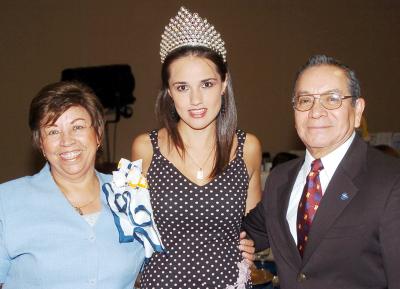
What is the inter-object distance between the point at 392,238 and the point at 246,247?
0.85 meters

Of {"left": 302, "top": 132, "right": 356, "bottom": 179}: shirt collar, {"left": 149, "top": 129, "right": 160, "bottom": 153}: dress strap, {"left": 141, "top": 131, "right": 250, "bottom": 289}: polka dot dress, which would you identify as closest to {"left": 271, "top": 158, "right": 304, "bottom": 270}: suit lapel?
{"left": 302, "top": 132, "right": 356, "bottom": 179}: shirt collar

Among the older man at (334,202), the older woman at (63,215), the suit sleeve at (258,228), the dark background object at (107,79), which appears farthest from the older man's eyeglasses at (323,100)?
the dark background object at (107,79)

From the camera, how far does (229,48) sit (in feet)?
25.7

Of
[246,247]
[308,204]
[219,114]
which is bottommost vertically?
[246,247]

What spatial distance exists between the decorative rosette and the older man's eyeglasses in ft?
2.49

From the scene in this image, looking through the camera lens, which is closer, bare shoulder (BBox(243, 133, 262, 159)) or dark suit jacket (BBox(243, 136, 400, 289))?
dark suit jacket (BBox(243, 136, 400, 289))

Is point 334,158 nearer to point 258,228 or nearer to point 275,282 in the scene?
point 258,228

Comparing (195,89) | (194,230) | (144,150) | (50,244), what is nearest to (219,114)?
(195,89)

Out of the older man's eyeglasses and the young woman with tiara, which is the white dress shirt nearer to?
the older man's eyeglasses

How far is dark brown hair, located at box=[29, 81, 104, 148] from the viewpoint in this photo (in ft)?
6.75

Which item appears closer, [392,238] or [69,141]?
[392,238]

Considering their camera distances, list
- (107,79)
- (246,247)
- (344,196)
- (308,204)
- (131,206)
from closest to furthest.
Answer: (344,196) → (308,204) → (131,206) → (246,247) → (107,79)

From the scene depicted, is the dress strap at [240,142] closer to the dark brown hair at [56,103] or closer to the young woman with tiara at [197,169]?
the young woman with tiara at [197,169]

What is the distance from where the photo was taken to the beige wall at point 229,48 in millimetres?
7254
